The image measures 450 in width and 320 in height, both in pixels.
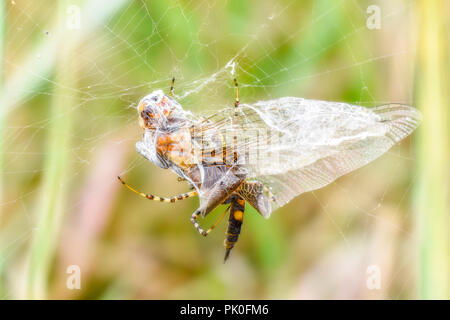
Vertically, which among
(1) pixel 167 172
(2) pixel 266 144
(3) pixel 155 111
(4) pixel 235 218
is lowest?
(4) pixel 235 218

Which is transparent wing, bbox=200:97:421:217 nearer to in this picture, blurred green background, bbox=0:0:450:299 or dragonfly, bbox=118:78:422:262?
dragonfly, bbox=118:78:422:262

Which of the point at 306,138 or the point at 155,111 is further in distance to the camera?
the point at 155,111

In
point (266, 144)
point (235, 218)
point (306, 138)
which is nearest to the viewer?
point (306, 138)

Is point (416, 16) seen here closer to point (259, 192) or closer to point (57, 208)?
point (259, 192)

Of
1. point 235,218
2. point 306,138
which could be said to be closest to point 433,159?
point 306,138

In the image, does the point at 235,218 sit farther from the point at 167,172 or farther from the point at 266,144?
the point at 167,172

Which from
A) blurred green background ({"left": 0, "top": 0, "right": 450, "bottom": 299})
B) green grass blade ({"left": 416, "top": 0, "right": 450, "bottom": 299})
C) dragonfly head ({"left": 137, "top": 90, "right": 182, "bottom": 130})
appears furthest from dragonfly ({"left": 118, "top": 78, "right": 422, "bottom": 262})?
blurred green background ({"left": 0, "top": 0, "right": 450, "bottom": 299})

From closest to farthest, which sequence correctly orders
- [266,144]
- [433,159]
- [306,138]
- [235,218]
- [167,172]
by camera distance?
[306,138]
[266,144]
[433,159]
[235,218]
[167,172]
